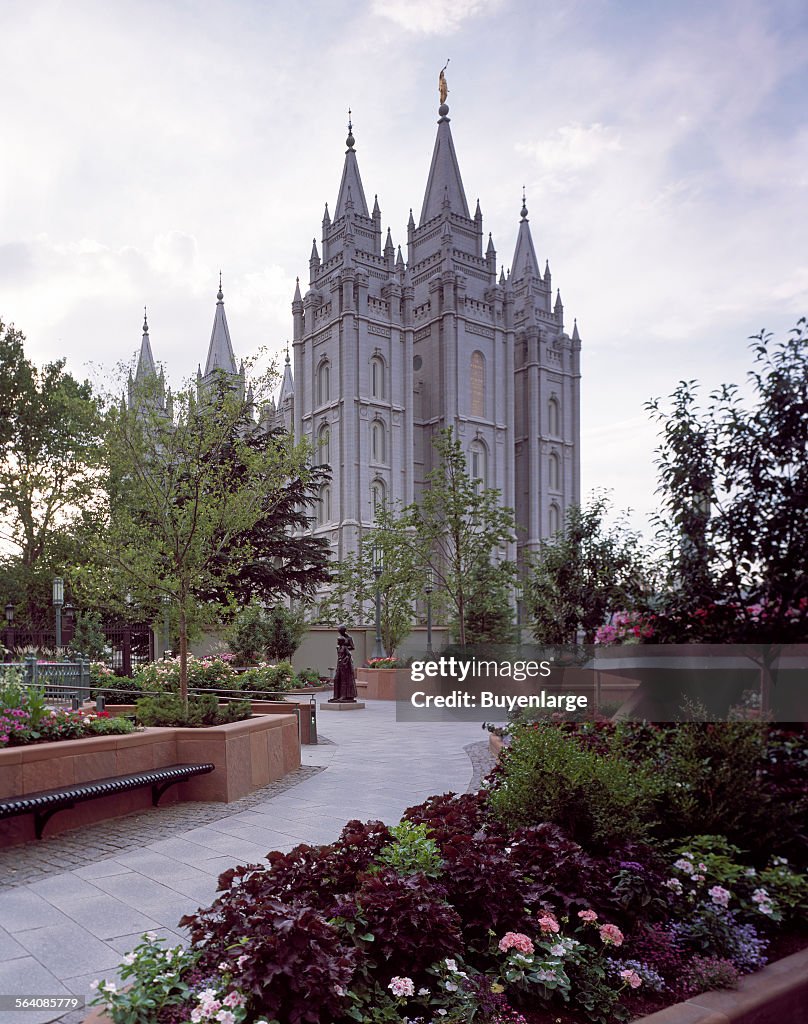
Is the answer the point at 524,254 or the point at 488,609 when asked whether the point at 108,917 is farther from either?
the point at 524,254

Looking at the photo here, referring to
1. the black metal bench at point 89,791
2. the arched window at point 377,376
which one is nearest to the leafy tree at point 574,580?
the black metal bench at point 89,791

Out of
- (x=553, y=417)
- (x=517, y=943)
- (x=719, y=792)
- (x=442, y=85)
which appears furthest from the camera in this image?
(x=553, y=417)

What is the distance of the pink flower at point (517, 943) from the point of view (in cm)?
347

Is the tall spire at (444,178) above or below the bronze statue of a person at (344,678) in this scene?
above

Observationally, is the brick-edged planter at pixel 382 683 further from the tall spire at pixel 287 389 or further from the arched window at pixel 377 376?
the tall spire at pixel 287 389

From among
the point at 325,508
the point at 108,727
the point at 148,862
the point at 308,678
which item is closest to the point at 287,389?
the point at 325,508

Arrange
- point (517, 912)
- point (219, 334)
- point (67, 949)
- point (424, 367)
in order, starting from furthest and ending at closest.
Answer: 1. point (219, 334)
2. point (424, 367)
3. point (67, 949)
4. point (517, 912)

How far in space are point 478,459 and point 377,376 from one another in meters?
11.0

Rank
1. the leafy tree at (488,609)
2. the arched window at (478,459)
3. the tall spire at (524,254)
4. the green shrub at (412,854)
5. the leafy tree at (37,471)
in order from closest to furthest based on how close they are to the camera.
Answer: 1. the green shrub at (412,854)
2. the leafy tree at (488,609)
3. the leafy tree at (37,471)
4. the arched window at (478,459)
5. the tall spire at (524,254)

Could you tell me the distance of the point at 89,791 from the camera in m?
6.76

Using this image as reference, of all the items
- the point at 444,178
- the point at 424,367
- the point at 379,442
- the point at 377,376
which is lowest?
the point at 379,442

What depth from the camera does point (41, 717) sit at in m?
7.52

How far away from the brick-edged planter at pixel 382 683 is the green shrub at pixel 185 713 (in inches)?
558

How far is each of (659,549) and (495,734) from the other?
4.47 metres
